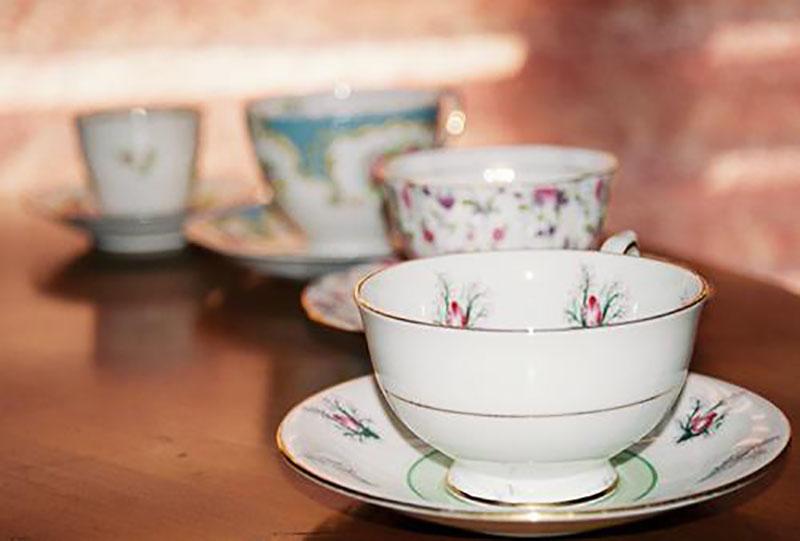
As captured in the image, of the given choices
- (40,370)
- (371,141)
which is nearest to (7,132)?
(371,141)

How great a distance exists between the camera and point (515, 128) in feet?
5.62

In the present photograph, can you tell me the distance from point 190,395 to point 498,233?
7.3 inches

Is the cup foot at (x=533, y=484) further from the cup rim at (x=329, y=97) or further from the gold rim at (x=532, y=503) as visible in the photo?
the cup rim at (x=329, y=97)

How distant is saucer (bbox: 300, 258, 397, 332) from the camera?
2.72 feet

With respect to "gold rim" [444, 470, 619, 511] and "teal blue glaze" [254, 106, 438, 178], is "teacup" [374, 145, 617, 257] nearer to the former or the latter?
"teal blue glaze" [254, 106, 438, 178]

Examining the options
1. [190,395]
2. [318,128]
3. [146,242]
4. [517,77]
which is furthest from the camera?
[517,77]

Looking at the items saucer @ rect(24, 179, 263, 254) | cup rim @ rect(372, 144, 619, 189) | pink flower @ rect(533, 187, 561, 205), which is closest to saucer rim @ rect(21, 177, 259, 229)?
saucer @ rect(24, 179, 263, 254)

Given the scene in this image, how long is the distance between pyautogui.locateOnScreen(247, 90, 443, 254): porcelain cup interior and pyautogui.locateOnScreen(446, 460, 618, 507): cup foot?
0.46m

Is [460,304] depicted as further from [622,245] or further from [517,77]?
[517,77]

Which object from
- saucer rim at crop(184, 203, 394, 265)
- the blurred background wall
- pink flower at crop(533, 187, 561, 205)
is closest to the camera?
pink flower at crop(533, 187, 561, 205)

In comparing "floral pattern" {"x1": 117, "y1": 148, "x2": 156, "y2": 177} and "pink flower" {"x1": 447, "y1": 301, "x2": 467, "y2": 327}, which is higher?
"pink flower" {"x1": 447, "y1": 301, "x2": 467, "y2": 327}

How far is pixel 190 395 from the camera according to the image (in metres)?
0.76

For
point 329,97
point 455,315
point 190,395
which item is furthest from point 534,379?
point 329,97

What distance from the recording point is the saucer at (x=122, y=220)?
1.10m
